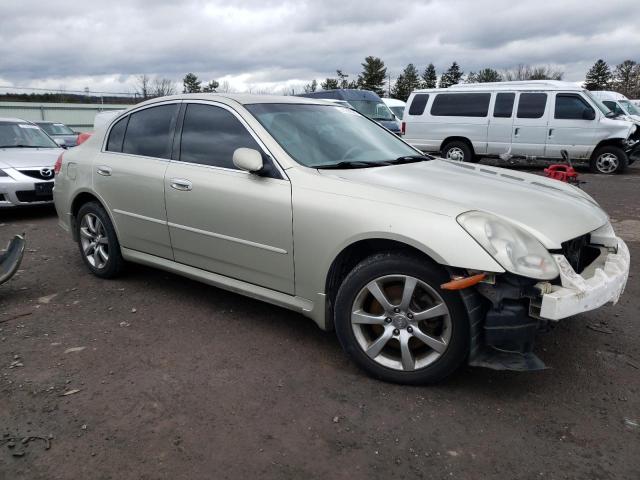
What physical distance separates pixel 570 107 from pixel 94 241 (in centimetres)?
1145

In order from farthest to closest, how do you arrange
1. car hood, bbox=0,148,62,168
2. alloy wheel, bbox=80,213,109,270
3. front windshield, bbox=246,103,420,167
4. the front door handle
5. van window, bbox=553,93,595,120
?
van window, bbox=553,93,595,120, car hood, bbox=0,148,62,168, alloy wheel, bbox=80,213,109,270, the front door handle, front windshield, bbox=246,103,420,167

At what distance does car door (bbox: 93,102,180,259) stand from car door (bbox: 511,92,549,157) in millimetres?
10770

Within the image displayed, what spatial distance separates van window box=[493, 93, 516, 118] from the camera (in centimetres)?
1297

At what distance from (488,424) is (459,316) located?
0.54 metres

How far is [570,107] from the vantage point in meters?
12.4

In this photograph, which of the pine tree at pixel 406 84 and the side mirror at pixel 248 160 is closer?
the side mirror at pixel 248 160

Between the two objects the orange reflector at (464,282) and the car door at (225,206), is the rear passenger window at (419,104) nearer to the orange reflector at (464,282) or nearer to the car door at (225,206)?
the car door at (225,206)

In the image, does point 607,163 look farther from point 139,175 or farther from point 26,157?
point 26,157

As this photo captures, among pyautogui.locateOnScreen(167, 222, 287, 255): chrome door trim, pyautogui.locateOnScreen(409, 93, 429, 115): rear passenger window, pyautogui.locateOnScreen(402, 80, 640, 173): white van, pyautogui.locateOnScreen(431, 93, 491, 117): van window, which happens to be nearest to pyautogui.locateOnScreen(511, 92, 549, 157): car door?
pyautogui.locateOnScreen(402, 80, 640, 173): white van

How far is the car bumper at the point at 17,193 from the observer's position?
7.23m

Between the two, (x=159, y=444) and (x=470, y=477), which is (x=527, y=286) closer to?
(x=470, y=477)

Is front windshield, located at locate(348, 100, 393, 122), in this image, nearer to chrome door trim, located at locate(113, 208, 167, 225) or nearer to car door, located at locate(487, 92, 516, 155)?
car door, located at locate(487, 92, 516, 155)

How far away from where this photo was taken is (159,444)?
95.1 inches

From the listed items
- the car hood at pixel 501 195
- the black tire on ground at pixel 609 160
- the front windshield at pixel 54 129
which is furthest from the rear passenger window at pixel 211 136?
the front windshield at pixel 54 129
